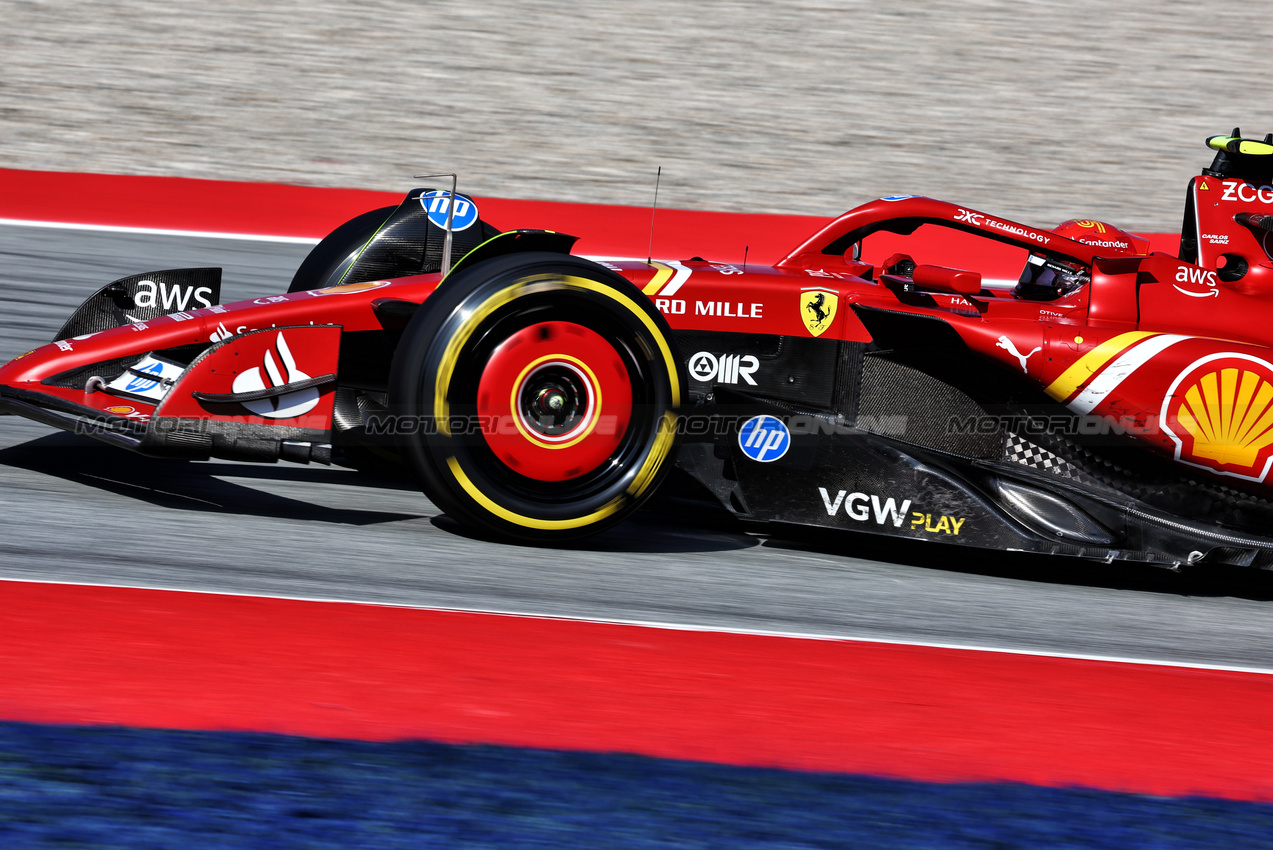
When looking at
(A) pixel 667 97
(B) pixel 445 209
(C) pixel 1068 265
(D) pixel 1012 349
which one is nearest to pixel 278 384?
(B) pixel 445 209

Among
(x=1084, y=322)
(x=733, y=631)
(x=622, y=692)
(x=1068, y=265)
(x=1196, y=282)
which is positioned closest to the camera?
(x=622, y=692)

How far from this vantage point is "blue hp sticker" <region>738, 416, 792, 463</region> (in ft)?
14.1

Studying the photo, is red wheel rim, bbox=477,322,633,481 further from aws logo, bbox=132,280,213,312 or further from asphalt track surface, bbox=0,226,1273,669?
aws logo, bbox=132,280,213,312

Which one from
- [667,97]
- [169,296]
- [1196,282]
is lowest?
[169,296]

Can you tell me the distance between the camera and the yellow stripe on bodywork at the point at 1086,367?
14.9 feet

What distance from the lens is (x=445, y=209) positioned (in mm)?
5004

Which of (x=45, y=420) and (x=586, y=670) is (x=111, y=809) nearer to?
(x=586, y=670)

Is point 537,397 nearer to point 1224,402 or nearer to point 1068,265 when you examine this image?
point 1068,265

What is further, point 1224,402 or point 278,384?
point 1224,402

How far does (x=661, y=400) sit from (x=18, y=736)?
6.86 feet

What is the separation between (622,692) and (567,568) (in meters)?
0.88

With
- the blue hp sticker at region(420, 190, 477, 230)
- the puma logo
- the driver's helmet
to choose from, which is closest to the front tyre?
the blue hp sticker at region(420, 190, 477, 230)

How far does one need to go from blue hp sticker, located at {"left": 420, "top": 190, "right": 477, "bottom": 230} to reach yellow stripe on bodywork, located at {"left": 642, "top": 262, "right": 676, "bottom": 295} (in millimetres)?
757

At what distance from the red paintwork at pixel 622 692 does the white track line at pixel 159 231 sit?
18.1 feet
